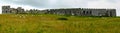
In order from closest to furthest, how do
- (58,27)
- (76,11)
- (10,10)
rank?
(58,27) < (76,11) < (10,10)

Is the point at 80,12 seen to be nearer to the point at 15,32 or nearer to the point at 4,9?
the point at 4,9

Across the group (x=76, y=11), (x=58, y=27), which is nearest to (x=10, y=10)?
(x=76, y=11)

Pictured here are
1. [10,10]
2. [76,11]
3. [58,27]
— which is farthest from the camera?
[10,10]

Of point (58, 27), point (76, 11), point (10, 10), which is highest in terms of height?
point (58, 27)

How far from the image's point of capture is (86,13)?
97.4m

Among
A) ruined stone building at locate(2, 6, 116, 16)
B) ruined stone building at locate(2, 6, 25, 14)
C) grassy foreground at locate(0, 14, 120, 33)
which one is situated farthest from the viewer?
ruined stone building at locate(2, 6, 25, 14)

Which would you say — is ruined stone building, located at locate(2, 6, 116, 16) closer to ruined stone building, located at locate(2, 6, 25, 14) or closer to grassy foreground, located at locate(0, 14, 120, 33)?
ruined stone building, located at locate(2, 6, 25, 14)

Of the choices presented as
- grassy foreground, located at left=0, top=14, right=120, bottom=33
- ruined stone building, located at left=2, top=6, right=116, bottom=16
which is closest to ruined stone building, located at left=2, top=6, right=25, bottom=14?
ruined stone building, located at left=2, top=6, right=116, bottom=16

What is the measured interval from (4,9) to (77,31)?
240 feet

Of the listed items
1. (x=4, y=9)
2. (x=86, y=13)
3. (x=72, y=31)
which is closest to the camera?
(x=72, y=31)

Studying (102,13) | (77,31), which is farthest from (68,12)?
(77,31)

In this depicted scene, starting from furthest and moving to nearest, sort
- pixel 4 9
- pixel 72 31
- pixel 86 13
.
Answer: pixel 4 9 < pixel 86 13 < pixel 72 31

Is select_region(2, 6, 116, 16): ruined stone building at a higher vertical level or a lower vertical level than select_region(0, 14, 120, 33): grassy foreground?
lower

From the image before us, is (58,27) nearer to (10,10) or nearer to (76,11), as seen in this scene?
(76,11)
